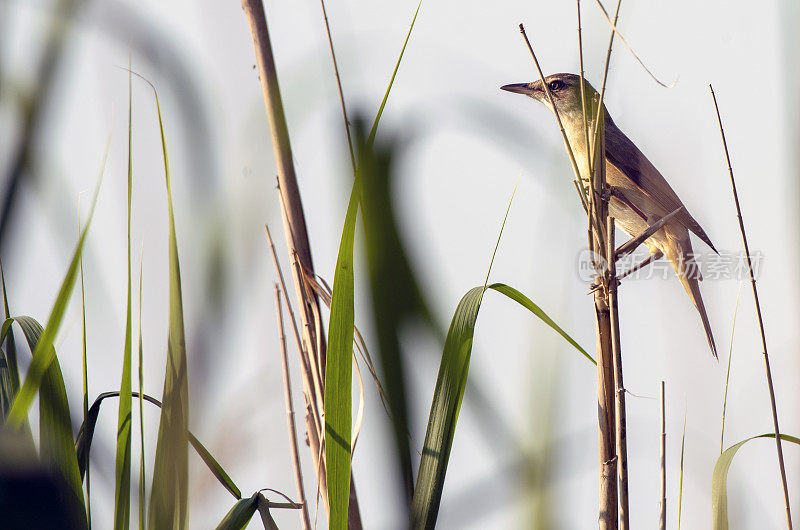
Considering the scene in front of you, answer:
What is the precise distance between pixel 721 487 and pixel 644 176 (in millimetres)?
2204

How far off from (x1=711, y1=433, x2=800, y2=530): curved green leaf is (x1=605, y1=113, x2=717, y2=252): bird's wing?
6.07 feet

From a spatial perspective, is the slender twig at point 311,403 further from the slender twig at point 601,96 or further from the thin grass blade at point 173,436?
the slender twig at point 601,96

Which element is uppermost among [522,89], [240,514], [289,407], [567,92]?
[567,92]

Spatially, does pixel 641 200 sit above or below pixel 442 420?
above

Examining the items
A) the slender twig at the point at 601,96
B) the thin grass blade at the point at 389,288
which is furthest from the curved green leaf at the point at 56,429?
the slender twig at the point at 601,96

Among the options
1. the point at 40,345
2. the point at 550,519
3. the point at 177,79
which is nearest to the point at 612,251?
the point at 550,519

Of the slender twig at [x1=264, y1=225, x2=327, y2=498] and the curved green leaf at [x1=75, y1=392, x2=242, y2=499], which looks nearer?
the curved green leaf at [x1=75, y1=392, x2=242, y2=499]

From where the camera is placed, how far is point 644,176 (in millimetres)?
3076

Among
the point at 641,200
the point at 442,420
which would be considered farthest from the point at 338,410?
the point at 641,200

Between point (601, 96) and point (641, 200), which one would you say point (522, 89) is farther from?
point (601, 96)

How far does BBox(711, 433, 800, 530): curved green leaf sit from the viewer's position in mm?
1069

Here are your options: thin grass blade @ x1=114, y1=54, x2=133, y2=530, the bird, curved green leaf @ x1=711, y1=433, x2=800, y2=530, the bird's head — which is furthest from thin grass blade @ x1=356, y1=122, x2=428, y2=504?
the bird's head

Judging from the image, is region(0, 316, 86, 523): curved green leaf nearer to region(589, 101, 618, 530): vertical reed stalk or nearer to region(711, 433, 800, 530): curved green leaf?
region(589, 101, 618, 530): vertical reed stalk

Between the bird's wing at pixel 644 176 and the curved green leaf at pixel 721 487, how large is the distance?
185 centimetres
